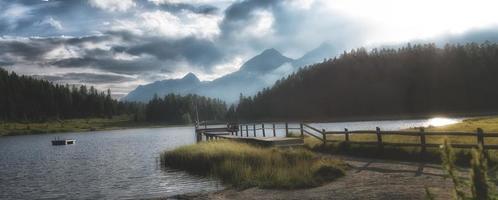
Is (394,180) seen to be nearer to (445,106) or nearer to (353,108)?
(445,106)

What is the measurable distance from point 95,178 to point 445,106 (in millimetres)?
149641

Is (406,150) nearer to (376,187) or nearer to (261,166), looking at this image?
(261,166)

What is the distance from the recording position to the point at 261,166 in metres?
27.5

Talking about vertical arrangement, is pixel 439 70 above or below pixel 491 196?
above

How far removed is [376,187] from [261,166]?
10.0 metres

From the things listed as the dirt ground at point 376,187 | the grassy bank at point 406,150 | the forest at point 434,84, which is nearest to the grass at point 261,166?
the dirt ground at point 376,187

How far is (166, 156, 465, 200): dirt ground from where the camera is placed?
55.2 ft

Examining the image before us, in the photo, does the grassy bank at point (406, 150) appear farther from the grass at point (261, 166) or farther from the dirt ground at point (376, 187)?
the grass at point (261, 166)

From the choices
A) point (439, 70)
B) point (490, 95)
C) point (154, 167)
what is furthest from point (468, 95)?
point (154, 167)

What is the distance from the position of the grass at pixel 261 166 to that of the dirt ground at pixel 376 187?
88 cm

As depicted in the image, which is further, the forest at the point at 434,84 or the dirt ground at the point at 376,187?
the forest at the point at 434,84

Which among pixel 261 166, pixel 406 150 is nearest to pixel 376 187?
pixel 261 166

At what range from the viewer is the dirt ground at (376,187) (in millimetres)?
16812

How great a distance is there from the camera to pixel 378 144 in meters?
30.0
